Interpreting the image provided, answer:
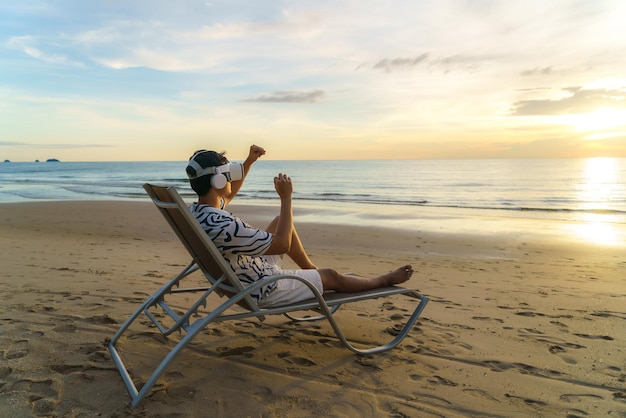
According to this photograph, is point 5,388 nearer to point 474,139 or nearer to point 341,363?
point 341,363

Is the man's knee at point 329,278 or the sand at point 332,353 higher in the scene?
the man's knee at point 329,278

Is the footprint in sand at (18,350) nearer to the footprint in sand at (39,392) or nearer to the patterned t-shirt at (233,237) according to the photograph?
the footprint in sand at (39,392)

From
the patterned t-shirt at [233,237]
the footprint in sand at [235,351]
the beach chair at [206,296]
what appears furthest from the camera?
the footprint in sand at [235,351]

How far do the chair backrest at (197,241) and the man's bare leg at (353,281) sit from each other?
0.75 meters

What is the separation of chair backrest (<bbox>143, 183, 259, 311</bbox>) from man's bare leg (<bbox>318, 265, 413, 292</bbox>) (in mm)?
748

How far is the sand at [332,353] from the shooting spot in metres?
2.90

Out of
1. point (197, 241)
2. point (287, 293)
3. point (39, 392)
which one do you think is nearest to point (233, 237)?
point (197, 241)

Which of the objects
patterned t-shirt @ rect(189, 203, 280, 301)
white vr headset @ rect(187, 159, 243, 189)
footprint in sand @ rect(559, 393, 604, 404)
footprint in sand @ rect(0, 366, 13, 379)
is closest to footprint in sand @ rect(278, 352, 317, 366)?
patterned t-shirt @ rect(189, 203, 280, 301)

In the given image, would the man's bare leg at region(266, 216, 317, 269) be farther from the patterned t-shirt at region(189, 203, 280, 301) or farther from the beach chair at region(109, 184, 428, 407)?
the patterned t-shirt at region(189, 203, 280, 301)

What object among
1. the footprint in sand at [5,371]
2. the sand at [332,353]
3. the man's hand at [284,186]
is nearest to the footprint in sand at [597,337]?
the sand at [332,353]

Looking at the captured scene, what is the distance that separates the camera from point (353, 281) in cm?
384

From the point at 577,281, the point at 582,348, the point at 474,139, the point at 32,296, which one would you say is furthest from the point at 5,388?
the point at 474,139

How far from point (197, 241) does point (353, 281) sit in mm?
1304

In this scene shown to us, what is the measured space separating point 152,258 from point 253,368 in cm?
463
